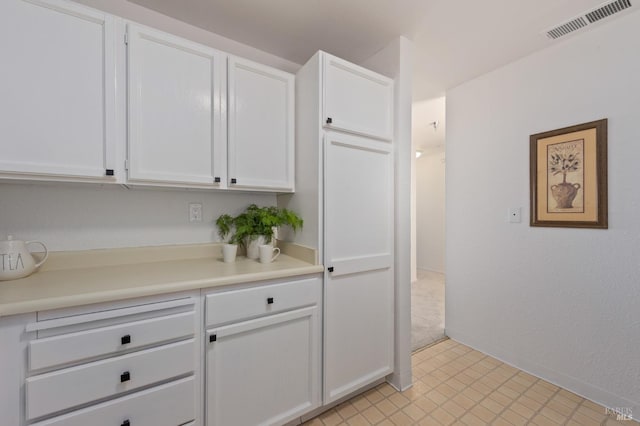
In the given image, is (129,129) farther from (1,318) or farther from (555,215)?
(555,215)

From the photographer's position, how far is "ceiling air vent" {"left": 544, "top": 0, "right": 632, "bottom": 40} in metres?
1.50

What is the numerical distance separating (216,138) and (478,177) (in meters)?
2.23

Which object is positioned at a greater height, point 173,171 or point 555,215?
point 173,171

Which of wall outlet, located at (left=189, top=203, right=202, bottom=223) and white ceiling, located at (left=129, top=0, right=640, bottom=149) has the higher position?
white ceiling, located at (left=129, top=0, right=640, bottom=149)

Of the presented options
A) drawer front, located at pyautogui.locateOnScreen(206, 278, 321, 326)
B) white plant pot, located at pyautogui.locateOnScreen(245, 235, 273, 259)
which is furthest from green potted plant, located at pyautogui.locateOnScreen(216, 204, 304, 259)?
drawer front, located at pyautogui.locateOnScreen(206, 278, 321, 326)

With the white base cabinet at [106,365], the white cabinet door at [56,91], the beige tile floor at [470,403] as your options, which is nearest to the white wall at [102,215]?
the white cabinet door at [56,91]

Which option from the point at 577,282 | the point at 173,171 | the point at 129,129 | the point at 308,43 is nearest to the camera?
the point at 129,129

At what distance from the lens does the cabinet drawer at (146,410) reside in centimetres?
97

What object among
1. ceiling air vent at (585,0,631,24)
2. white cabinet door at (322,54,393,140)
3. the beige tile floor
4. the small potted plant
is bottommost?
the beige tile floor

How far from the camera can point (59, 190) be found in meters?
1.39

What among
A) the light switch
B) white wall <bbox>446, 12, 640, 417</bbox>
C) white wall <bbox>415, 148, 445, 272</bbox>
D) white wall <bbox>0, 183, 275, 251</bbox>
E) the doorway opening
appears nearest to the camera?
white wall <bbox>0, 183, 275, 251</bbox>

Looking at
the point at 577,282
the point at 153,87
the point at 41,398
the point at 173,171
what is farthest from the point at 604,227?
the point at 41,398

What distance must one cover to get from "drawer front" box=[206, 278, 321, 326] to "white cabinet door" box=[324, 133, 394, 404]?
14cm

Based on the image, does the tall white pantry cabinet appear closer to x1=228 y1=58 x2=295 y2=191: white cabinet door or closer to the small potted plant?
x1=228 y1=58 x2=295 y2=191: white cabinet door
